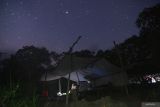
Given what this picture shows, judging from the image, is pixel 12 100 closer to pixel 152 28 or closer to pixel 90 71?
pixel 90 71

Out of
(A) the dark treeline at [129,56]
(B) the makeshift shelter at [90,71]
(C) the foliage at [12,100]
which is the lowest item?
(C) the foliage at [12,100]

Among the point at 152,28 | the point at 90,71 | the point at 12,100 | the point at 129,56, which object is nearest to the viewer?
the point at 12,100

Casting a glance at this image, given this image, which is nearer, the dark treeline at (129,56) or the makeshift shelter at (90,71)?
the makeshift shelter at (90,71)

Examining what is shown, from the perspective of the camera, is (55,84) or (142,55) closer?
(55,84)

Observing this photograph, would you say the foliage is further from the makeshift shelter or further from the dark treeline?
the makeshift shelter

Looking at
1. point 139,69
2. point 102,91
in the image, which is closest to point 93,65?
point 102,91

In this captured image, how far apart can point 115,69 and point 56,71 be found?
3.19 m

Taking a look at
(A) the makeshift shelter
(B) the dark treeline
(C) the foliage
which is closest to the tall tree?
(B) the dark treeline

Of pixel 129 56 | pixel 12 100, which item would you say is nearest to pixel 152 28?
pixel 129 56

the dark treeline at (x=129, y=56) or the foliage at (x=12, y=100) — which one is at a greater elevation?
the dark treeline at (x=129, y=56)


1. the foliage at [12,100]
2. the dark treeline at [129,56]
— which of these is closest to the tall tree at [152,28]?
the dark treeline at [129,56]

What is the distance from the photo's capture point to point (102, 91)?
62.8ft

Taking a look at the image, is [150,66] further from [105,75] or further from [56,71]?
[56,71]

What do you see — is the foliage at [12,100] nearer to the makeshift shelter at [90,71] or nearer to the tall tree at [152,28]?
the makeshift shelter at [90,71]
